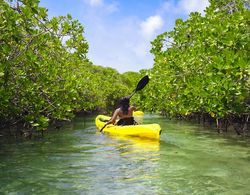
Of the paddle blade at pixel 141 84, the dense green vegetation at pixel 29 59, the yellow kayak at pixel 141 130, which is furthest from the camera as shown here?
the paddle blade at pixel 141 84

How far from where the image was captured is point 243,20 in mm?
9836

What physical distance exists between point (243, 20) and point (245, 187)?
5.05 metres

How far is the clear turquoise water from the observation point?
6.21m

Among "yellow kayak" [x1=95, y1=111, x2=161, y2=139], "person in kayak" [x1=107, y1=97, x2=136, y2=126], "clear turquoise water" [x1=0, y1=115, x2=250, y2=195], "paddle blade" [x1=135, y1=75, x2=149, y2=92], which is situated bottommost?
"clear turquoise water" [x1=0, y1=115, x2=250, y2=195]

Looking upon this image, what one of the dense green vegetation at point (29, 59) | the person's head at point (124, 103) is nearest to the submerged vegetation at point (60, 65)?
the dense green vegetation at point (29, 59)

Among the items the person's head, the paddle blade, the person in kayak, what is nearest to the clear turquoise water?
the person in kayak

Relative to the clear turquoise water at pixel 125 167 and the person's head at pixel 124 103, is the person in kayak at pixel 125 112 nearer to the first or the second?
the person's head at pixel 124 103

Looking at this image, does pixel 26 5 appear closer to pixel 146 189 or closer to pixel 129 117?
pixel 146 189

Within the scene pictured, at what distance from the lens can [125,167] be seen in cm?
785

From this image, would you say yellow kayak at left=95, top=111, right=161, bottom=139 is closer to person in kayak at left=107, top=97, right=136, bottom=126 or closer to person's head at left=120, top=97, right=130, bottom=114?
person in kayak at left=107, top=97, right=136, bottom=126

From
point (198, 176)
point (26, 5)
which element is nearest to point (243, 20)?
point (198, 176)

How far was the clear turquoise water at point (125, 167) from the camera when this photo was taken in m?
6.21

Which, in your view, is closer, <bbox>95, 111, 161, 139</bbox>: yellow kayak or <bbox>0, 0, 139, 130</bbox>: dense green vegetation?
<bbox>0, 0, 139, 130</bbox>: dense green vegetation

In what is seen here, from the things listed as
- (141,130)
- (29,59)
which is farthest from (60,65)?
(29,59)
